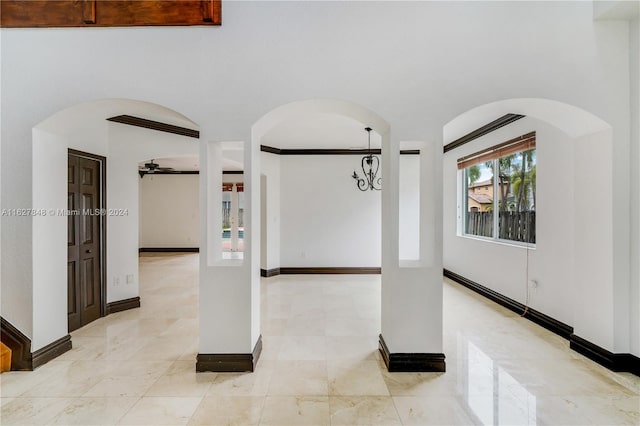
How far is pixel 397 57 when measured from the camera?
2.62m

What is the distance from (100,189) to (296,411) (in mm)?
3844

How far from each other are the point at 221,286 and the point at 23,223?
1.88 meters

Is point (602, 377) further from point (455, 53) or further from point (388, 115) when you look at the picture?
point (455, 53)

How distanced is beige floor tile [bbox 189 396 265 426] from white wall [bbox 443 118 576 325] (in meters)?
3.47

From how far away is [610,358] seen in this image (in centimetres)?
261

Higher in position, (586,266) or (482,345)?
(586,266)

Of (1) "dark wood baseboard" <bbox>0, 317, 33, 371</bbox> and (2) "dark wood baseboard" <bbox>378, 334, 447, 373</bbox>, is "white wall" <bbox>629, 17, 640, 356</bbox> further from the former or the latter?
(1) "dark wood baseboard" <bbox>0, 317, 33, 371</bbox>

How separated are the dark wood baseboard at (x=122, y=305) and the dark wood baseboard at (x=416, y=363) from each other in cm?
A: 380

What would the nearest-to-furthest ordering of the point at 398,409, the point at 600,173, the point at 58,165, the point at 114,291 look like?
the point at 398,409 → the point at 600,173 → the point at 58,165 → the point at 114,291

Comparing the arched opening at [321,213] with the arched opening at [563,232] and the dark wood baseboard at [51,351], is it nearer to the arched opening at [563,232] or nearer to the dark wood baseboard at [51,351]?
the arched opening at [563,232]

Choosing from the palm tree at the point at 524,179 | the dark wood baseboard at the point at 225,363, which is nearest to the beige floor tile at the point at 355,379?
the dark wood baseboard at the point at 225,363

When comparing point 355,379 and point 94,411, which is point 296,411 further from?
point 94,411

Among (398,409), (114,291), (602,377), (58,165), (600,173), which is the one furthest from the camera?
(114,291)

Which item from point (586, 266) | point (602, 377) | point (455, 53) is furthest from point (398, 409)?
point (455, 53)
